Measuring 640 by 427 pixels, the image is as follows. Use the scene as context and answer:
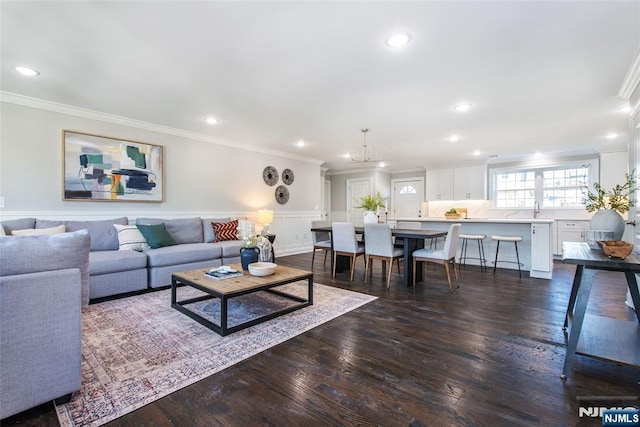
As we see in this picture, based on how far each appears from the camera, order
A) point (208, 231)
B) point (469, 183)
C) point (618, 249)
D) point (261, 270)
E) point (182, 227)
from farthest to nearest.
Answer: point (469, 183) → point (208, 231) → point (182, 227) → point (261, 270) → point (618, 249)

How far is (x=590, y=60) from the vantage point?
2.61m

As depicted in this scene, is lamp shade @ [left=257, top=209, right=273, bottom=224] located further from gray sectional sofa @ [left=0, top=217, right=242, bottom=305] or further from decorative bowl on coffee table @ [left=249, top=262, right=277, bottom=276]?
decorative bowl on coffee table @ [left=249, top=262, right=277, bottom=276]

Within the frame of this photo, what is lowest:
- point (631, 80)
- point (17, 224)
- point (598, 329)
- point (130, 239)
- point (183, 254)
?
point (598, 329)

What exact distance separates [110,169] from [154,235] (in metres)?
1.21

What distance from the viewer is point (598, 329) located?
2.13m

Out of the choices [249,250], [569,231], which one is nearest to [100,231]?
[249,250]

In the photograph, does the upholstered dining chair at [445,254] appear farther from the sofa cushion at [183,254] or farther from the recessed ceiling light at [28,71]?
the recessed ceiling light at [28,71]

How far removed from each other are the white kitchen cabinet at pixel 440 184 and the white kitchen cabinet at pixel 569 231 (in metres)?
2.43

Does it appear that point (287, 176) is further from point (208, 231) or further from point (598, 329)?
point (598, 329)

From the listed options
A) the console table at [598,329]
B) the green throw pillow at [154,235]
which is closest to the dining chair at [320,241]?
the green throw pillow at [154,235]

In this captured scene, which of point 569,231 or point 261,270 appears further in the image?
point 569,231

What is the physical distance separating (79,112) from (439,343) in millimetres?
5071

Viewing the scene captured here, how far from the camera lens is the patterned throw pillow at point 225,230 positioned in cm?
488

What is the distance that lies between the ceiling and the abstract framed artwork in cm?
48
